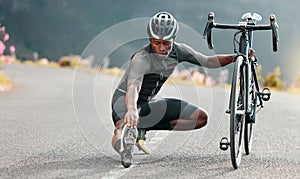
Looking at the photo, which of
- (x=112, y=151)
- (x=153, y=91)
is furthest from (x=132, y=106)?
(x=112, y=151)

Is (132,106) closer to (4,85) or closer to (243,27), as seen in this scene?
(243,27)

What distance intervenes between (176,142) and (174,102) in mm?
1202

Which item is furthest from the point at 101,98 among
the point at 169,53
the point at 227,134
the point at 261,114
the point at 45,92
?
the point at 169,53

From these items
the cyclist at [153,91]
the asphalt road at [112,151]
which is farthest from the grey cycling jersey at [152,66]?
the asphalt road at [112,151]

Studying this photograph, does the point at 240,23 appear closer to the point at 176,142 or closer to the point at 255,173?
the point at 255,173

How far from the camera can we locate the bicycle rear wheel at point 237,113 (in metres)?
5.73

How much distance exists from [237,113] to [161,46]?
1005 millimetres

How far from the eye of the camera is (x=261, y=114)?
1205cm

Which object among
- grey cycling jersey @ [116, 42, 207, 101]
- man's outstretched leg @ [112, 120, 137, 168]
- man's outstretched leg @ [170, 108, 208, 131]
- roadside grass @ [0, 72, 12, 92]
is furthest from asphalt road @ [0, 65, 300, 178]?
roadside grass @ [0, 72, 12, 92]

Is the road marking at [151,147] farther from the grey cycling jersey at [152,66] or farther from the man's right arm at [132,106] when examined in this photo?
the grey cycling jersey at [152,66]

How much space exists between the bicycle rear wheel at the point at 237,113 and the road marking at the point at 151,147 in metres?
0.99

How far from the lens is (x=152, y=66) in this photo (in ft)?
21.0

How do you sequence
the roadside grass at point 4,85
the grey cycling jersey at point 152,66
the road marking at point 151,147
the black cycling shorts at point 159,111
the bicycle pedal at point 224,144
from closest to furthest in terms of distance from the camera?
the road marking at point 151,147 → the bicycle pedal at point 224,144 → the grey cycling jersey at point 152,66 → the black cycling shorts at point 159,111 → the roadside grass at point 4,85

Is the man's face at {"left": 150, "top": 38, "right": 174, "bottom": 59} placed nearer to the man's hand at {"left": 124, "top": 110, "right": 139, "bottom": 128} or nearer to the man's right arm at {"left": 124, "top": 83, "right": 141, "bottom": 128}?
the man's right arm at {"left": 124, "top": 83, "right": 141, "bottom": 128}
